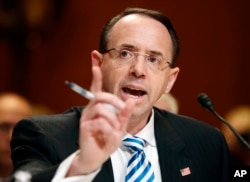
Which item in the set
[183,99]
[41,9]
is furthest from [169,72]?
[41,9]

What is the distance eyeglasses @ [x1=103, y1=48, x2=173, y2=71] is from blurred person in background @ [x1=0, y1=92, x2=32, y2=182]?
155 centimetres

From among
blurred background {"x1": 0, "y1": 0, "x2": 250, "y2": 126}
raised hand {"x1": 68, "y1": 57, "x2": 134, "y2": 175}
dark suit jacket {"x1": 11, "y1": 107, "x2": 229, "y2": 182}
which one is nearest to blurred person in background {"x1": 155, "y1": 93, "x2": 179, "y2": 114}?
dark suit jacket {"x1": 11, "y1": 107, "x2": 229, "y2": 182}

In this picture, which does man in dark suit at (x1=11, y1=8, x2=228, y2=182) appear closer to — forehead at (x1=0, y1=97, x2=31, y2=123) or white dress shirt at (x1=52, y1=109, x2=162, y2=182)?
white dress shirt at (x1=52, y1=109, x2=162, y2=182)

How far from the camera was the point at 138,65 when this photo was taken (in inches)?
98.0

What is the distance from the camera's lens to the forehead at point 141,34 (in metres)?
2.57

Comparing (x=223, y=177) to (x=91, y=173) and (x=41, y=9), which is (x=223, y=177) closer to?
(x=91, y=173)

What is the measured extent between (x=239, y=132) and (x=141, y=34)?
2207 mm

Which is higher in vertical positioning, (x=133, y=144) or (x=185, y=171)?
(x=133, y=144)

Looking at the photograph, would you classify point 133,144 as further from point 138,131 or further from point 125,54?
point 125,54

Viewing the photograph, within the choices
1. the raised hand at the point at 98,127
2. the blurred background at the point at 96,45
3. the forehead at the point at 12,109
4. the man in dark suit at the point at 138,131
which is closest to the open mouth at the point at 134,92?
the man in dark suit at the point at 138,131

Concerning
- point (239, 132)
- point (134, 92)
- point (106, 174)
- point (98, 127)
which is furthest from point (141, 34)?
point (239, 132)

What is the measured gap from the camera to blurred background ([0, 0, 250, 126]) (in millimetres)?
5680

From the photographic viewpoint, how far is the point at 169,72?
2.72 metres

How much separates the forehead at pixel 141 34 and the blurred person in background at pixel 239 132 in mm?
1638
